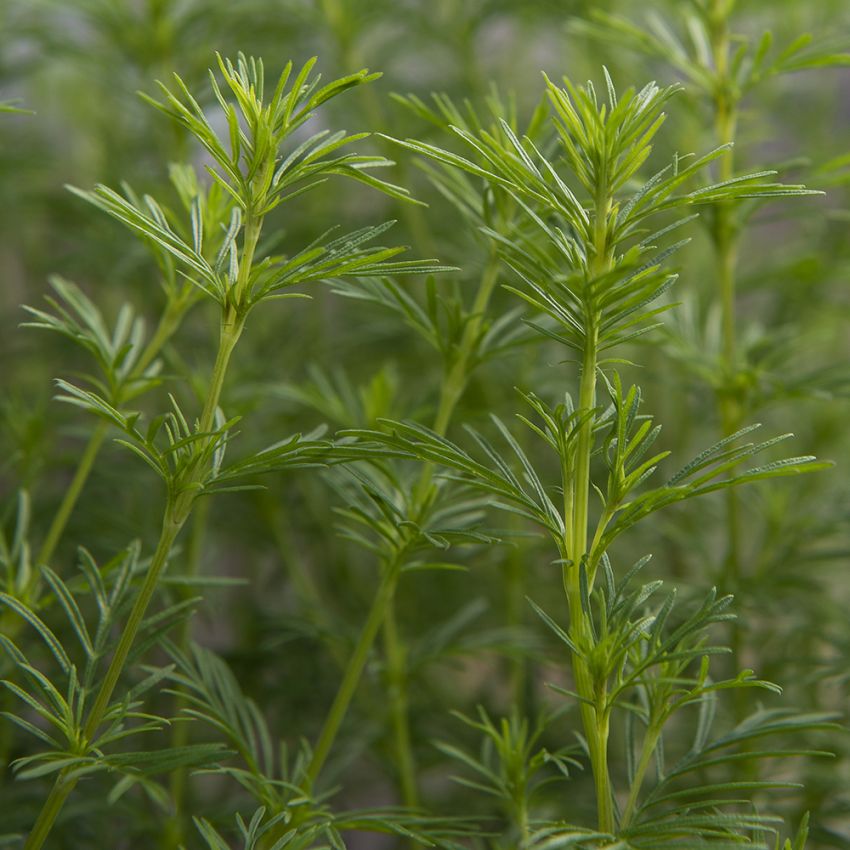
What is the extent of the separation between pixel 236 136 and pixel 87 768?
11.4 inches

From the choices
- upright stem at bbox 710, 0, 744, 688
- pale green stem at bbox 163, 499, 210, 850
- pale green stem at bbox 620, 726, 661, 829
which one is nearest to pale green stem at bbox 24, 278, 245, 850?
pale green stem at bbox 163, 499, 210, 850

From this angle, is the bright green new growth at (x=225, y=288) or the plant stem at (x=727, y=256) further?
the plant stem at (x=727, y=256)

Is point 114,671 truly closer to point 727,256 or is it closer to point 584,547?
point 584,547

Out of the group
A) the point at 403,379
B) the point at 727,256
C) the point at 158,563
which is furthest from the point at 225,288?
the point at 403,379

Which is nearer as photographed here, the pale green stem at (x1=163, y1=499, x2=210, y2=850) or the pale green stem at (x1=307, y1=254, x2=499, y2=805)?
the pale green stem at (x1=307, y1=254, x2=499, y2=805)

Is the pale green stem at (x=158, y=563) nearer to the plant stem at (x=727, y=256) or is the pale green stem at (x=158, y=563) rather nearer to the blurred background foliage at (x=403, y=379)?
the blurred background foliage at (x=403, y=379)

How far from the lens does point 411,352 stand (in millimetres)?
1024

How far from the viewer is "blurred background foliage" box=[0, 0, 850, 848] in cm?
72

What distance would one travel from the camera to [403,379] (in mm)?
1092

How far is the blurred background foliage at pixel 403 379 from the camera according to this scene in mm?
720

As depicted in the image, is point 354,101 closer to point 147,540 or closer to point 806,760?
point 147,540

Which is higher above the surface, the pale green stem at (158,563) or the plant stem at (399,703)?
the pale green stem at (158,563)

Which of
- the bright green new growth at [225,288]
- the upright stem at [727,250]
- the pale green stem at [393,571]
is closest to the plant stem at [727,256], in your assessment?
the upright stem at [727,250]

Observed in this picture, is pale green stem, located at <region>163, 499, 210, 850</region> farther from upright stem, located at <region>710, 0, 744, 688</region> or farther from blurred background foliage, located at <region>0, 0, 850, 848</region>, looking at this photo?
upright stem, located at <region>710, 0, 744, 688</region>
